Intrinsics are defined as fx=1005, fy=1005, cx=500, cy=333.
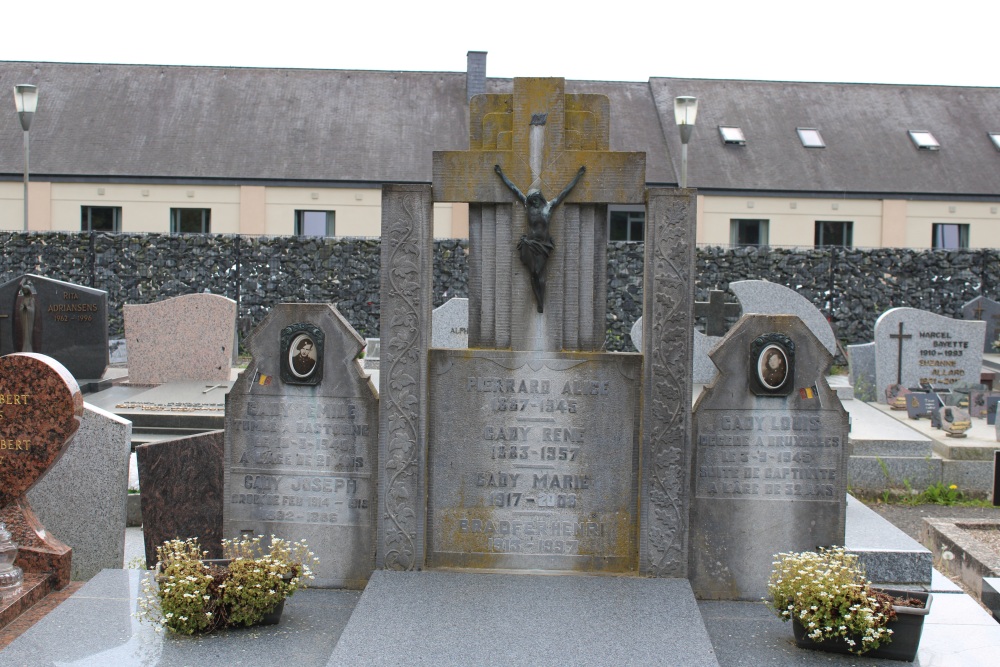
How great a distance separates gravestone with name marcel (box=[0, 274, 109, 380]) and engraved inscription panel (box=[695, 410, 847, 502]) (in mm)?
10335

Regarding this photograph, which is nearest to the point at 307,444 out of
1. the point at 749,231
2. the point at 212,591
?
the point at 212,591

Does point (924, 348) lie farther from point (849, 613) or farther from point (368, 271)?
point (368, 271)

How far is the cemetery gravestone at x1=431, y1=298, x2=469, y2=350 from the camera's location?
49.7ft

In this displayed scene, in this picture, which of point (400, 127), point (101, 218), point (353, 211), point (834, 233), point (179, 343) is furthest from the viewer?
point (400, 127)

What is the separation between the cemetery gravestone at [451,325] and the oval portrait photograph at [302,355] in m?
8.86

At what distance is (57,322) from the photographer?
13961mm

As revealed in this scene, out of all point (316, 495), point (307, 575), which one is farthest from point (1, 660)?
point (316, 495)

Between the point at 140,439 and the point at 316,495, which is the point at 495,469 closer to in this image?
the point at 316,495

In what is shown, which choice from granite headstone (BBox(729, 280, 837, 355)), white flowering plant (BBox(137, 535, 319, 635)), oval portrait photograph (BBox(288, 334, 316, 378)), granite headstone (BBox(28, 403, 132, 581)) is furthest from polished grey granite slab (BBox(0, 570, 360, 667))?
granite headstone (BBox(729, 280, 837, 355))

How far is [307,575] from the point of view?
5555 millimetres

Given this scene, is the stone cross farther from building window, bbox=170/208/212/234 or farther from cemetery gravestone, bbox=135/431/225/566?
building window, bbox=170/208/212/234

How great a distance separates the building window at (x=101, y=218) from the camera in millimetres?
26656

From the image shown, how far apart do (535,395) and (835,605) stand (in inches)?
77.9

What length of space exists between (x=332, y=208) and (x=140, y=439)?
16.8m
